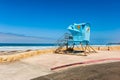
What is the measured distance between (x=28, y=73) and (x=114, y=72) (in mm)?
7522

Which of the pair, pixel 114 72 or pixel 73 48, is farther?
pixel 73 48

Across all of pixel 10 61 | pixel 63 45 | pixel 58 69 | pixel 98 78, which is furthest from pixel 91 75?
pixel 63 45

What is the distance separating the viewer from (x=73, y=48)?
4166cm

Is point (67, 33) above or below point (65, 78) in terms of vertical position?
above

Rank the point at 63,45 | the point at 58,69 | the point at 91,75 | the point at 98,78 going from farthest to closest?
the point at 63,45 < the point at 58,69 < the point at 91,75 < the point at 98,78

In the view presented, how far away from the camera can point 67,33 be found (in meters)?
38.7

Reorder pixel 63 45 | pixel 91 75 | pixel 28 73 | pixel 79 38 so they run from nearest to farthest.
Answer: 1. pixel 91 75
2. pixel 28 73
3. pixel 79 38
4. pixel 63 45

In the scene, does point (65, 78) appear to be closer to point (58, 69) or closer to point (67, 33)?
point (58, 69)

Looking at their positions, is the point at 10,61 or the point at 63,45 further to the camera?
the point at 63,45

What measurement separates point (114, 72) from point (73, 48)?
80.0 ft

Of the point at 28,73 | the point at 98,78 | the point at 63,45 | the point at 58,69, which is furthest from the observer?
the point at 63,45

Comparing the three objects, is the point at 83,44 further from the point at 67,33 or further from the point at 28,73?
the point at 28,73

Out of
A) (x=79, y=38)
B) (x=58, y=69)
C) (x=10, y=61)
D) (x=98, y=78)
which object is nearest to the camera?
(x=98, y=78)

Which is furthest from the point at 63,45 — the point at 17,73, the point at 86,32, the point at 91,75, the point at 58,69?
the point at 91,75
